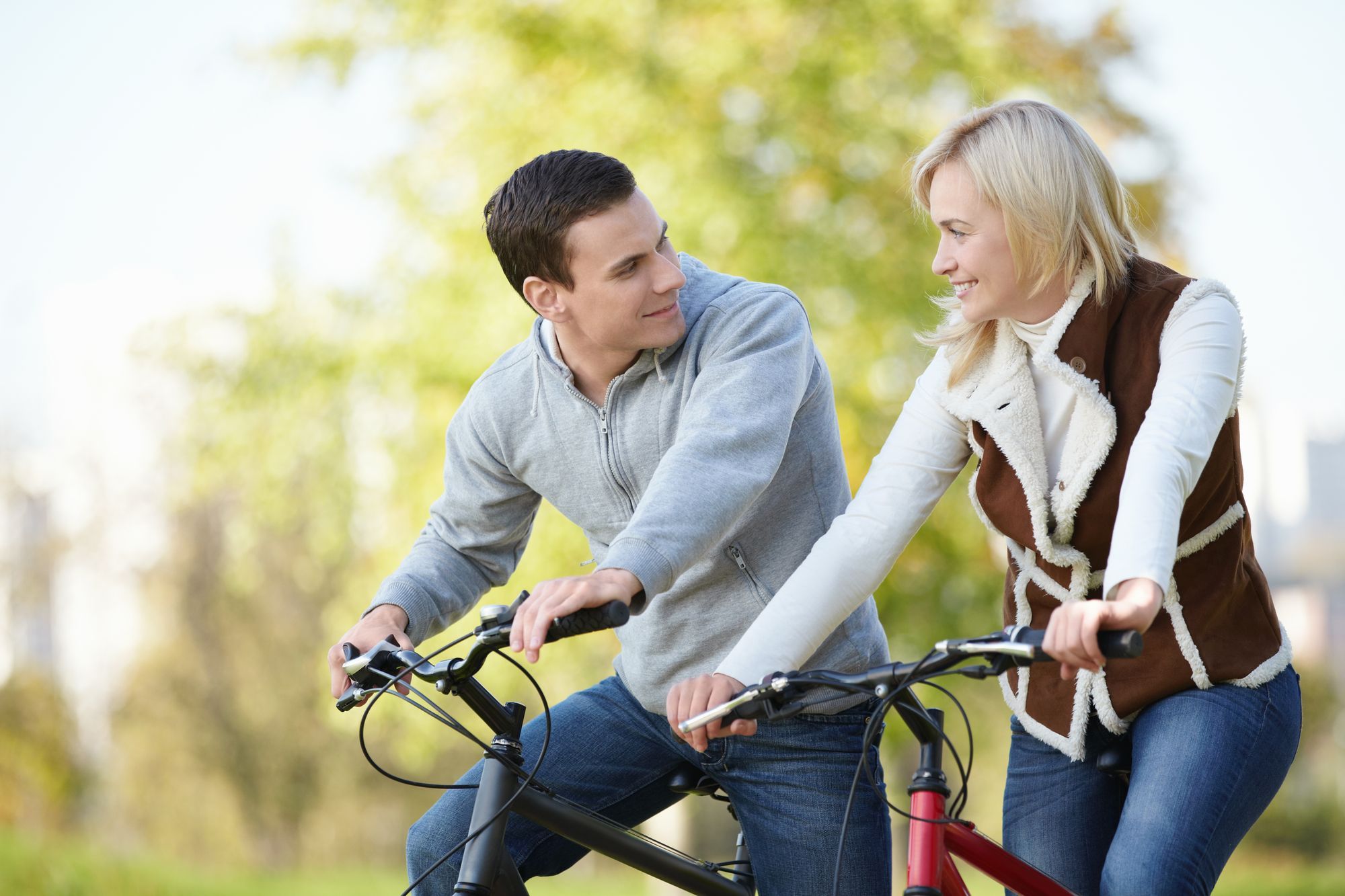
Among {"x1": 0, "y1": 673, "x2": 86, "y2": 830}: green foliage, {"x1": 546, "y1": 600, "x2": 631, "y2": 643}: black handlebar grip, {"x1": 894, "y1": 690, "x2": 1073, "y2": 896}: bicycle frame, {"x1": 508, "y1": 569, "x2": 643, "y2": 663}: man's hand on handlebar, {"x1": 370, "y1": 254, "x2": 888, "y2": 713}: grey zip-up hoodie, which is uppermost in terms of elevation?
{"x1": 0, "y1": 673, "x2": 86, "y2": 830}: green foliage

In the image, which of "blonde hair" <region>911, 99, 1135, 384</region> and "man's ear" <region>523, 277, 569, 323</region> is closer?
"blonde hair" <region>911, 99, 1135, 384</region>

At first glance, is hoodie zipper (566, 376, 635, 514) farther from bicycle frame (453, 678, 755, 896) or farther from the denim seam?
the denim seam

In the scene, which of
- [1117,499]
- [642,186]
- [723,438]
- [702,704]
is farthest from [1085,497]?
[642,186]

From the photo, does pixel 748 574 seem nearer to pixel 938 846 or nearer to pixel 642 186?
pixel 938 846

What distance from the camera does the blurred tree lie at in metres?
6.67

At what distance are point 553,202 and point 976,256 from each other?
813mm

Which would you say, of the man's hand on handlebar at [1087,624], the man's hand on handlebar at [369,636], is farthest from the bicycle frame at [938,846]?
the man's hand on handlebar at [369,636]

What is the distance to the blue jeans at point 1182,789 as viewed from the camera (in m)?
2.12

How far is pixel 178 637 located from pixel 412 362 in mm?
8048

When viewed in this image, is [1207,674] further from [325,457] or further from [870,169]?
[325,457]

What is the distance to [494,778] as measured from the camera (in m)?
2.31

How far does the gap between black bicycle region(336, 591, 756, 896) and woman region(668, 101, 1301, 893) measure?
33 centimetres

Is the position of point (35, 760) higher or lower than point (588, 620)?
higher

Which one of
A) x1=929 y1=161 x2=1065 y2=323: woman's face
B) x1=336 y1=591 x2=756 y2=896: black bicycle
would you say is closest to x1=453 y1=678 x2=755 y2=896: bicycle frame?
x1=336 y1=591 x2=756 y2=896: black bicycle
